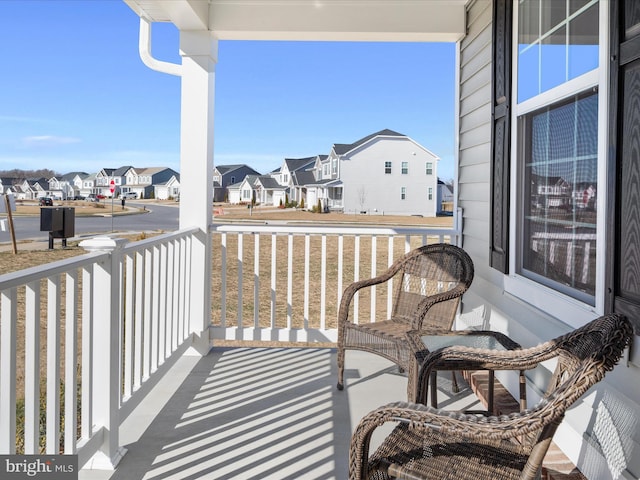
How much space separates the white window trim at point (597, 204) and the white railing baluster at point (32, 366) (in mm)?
1917

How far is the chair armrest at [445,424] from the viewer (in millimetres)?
1429

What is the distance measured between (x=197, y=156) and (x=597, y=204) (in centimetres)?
298

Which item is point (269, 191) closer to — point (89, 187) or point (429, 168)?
point (429, 168)

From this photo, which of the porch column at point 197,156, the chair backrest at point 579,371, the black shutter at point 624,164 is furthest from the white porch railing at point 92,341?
the black shutter at point 624,164

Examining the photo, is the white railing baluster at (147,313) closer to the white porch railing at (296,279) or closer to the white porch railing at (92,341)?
the white porch railing at (92,341)

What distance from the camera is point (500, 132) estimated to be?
3.33m

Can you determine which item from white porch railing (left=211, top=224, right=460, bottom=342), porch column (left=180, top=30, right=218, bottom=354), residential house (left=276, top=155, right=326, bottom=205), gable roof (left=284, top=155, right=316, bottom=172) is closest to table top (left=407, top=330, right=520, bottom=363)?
white porch railing (left=211, top=224, right=460, bottom=342)

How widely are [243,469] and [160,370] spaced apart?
3.68 feet

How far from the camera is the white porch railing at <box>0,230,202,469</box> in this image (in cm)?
173

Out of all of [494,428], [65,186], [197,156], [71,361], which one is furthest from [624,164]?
[65,186]

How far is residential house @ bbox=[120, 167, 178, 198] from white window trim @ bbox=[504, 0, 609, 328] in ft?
47.1

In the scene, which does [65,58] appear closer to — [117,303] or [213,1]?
[213,1]

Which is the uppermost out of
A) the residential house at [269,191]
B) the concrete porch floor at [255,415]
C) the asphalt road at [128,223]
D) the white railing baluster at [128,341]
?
the residential house at [269,191]

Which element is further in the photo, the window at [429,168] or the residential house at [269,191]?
the residential house at [269,191]
